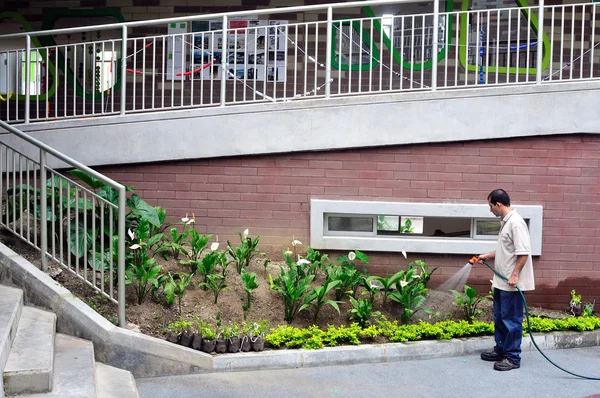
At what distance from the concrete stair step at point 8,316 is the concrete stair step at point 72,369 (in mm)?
356

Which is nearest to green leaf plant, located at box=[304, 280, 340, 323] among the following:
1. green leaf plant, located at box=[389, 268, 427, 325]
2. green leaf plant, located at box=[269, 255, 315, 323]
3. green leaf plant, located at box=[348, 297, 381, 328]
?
green leaf plant, located at box=[269, 255, 315, 323]

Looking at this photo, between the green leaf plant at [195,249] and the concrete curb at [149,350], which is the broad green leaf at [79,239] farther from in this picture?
the green leaf plant at [195,249]

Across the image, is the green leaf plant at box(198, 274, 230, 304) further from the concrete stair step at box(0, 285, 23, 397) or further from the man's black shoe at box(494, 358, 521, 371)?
the man's black shoe at box(494, 358, 521, 371)

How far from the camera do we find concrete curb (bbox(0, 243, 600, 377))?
6.58m

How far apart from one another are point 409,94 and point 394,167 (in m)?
0.84

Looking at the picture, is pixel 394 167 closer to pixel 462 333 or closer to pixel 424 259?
pixel 424 259

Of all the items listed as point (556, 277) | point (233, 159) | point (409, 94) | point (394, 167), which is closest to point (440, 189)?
point (394, 167)

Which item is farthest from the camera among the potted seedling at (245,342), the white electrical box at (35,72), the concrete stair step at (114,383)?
the white electrical box at (35,72)

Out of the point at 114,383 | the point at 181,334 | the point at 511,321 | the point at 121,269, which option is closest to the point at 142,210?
the point at 121,269

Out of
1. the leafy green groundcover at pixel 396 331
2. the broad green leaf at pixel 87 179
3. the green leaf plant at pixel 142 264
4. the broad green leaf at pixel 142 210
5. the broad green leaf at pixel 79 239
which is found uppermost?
the broad green leaf at pixel 87 179

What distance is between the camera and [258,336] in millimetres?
7016

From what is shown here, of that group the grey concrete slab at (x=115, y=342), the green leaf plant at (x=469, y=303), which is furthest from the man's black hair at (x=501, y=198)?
the grey concrete slab at (x=115, y=342)

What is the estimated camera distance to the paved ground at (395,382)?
6328mm

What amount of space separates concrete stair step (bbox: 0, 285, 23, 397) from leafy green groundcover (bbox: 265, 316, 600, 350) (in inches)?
87.5
